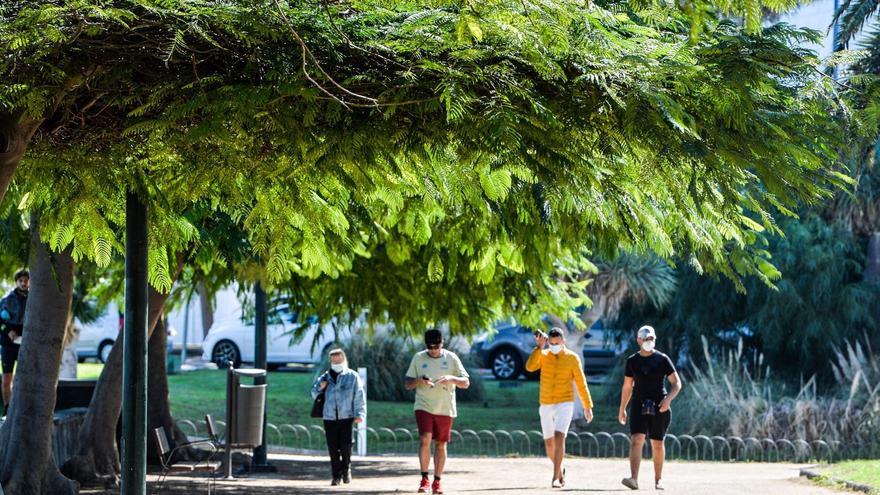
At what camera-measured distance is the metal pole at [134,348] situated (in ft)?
30.0

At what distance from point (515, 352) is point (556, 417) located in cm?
1696

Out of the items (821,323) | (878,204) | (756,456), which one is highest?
(878,204)

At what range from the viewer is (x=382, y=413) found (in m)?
25.0

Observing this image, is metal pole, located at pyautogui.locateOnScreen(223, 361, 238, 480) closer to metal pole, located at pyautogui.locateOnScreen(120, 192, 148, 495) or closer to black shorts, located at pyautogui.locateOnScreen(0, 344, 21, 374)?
black shorts, located at pyautogui.locateOnScreen(0, 344, 21, 374)

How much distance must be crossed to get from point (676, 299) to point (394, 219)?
14.9 metres

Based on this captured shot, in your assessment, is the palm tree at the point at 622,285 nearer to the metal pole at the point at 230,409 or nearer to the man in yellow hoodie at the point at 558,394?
the man in yellow hoodie at the point at 558,394

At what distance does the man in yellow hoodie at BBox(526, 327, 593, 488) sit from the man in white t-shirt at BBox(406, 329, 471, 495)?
99cm

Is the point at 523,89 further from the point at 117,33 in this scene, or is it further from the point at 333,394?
the point at 333,394

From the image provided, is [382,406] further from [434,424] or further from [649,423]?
[649,423]

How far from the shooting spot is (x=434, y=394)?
544 inches

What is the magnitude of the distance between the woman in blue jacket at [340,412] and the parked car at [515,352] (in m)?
15.5

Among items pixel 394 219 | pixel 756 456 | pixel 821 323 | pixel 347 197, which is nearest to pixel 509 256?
pixel 394 219

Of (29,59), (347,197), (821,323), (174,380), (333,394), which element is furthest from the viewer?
(174,380)

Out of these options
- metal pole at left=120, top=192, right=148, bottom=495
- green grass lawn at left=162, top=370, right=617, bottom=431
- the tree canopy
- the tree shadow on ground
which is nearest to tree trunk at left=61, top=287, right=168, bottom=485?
the tree shadow on ground
